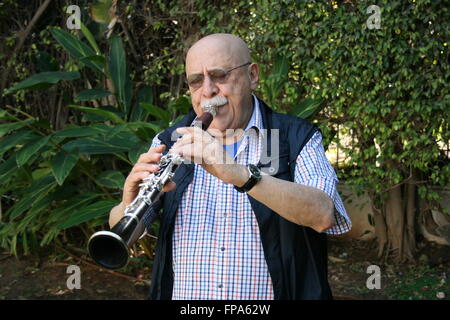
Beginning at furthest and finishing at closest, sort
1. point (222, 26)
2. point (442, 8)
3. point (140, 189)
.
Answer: point (222, 26) → point (442, 8) → point (140, 189)

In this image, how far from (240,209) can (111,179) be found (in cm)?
214

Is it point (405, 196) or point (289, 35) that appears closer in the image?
point (289, 35)

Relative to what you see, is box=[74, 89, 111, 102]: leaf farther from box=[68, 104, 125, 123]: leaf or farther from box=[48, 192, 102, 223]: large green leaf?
box=[48, 192, 102, 223]: large green leaf

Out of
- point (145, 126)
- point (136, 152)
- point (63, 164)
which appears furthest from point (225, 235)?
point (63, 164)

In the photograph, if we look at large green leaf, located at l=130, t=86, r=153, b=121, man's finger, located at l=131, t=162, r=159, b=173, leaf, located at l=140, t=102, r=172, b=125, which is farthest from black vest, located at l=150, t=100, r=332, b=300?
large green leaf, located at l=130, t=86, r=153, b=121

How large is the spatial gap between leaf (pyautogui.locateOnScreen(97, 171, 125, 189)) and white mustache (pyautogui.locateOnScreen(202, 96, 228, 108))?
1947 millimetres

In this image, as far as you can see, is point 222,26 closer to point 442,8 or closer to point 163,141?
point 442,8

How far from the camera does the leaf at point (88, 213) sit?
3.62m

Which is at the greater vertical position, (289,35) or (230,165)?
(289,35)

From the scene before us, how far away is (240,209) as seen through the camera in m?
1.87

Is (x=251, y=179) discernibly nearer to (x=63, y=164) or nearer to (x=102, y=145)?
(x=102, y=145)

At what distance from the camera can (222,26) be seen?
4.41 metres

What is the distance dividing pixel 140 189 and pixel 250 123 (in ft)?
1.62

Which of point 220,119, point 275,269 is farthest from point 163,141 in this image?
point 275,269
